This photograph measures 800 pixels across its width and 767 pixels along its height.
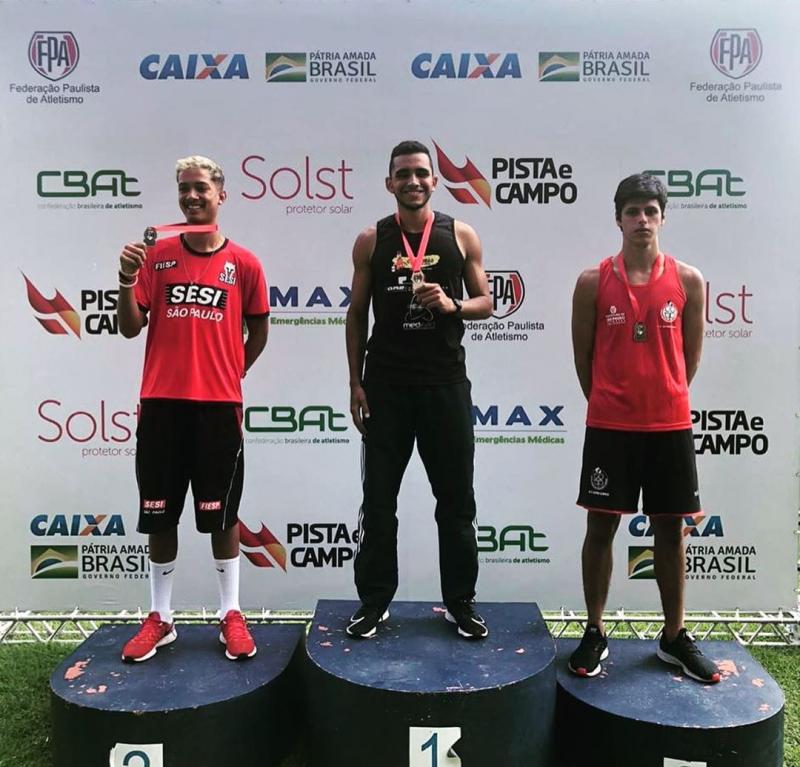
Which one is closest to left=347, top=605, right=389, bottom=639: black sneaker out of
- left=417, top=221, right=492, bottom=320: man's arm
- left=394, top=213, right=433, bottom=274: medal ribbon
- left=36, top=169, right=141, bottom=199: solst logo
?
left=417, top=221, right=492, bottom=320: man's arm

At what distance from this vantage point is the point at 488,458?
353cm

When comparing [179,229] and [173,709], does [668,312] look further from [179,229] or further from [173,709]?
[173,709]

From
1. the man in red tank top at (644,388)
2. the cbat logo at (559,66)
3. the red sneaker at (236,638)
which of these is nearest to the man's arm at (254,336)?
the red sneaker at (236,638)

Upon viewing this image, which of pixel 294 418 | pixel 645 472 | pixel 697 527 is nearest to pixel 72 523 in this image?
pixel 294 418

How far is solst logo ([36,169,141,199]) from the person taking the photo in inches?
134

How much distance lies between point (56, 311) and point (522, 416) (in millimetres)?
2363

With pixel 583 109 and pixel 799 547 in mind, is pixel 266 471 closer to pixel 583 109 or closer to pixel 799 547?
pixel 583 109

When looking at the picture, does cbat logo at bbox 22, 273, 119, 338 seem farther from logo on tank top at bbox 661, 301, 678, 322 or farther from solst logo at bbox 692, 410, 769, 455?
solst logo at bbox 692, 410, 769, 455

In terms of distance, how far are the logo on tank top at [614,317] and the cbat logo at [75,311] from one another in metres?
2.36

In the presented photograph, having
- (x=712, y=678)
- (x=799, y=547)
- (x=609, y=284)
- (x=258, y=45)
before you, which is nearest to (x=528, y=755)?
(x=712, y=678)

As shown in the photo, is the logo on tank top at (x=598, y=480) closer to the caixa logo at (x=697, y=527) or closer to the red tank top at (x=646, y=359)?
the red tank top at (x=646, y=359)

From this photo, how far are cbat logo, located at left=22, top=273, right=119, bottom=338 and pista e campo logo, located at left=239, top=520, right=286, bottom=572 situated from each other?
1.23 metres

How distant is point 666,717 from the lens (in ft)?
7.52

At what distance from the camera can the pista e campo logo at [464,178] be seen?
3.39 m
